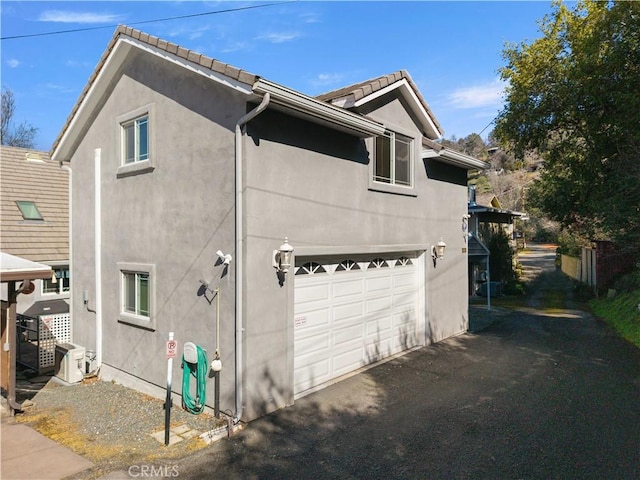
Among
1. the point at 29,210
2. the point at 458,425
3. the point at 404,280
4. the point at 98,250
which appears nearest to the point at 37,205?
the point at 29,210

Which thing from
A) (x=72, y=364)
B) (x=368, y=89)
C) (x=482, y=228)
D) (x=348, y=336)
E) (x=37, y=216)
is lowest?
(x=72, y=364)

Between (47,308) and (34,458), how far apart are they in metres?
7.16

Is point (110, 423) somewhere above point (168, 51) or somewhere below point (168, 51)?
below

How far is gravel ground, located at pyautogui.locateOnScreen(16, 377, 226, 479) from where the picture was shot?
218 inches

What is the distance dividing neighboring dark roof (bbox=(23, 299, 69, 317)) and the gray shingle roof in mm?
1563

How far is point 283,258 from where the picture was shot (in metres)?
6.55

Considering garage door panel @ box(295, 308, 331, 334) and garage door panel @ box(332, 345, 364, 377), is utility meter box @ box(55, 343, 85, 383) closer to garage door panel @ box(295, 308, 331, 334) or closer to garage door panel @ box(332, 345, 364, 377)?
garage door panel @ box(295, 308, 331, 334)

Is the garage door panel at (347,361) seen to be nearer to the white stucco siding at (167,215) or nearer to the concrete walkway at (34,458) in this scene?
the white stucco siding at (167,215)

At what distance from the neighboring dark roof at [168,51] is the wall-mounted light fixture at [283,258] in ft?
8.11

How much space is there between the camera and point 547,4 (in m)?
14.1

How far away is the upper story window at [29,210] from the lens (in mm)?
Answer: 14000

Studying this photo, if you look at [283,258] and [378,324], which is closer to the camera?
[283,258]

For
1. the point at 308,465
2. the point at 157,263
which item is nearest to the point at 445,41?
the point at 157,263

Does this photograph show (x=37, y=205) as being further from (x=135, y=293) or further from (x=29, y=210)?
(x=135, y=293)
